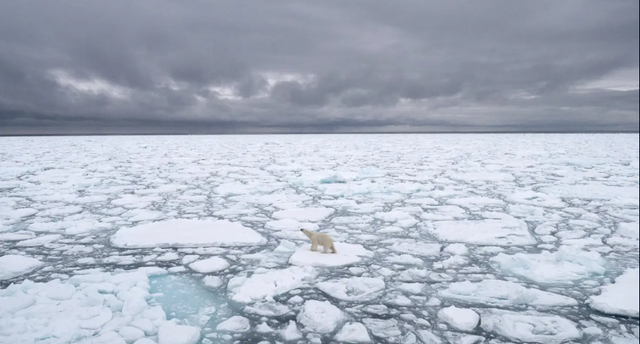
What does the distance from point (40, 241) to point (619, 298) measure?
493 cm

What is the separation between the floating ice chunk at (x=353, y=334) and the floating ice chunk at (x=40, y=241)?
10.6 feet

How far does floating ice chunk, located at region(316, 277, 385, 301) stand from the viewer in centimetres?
257

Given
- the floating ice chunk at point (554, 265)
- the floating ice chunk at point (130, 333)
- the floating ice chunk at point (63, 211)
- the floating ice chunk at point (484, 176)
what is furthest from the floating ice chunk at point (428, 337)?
the floating ice chunk at point (484, 176)

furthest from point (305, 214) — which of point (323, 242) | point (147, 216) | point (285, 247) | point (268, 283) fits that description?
point (268, 283)

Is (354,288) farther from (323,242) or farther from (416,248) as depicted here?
(416,248)

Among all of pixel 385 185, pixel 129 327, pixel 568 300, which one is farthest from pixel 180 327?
pixel 385 185

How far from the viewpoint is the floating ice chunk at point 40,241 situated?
362cm

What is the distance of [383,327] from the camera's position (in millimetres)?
2174

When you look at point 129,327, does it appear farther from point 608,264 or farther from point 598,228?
point 598,228

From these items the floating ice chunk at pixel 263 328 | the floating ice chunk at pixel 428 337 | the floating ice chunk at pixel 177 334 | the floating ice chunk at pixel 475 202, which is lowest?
the floating ice chunk at pixel 475 202

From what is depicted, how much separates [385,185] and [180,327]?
5.52 meters

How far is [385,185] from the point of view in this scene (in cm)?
720

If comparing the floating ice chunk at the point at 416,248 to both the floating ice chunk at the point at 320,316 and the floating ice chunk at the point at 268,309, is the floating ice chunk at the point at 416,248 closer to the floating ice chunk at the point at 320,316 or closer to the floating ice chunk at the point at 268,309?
the floating ice chunk at the point at 320,316

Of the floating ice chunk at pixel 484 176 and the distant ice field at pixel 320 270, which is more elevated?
the distant ice field at pixel 320 270
